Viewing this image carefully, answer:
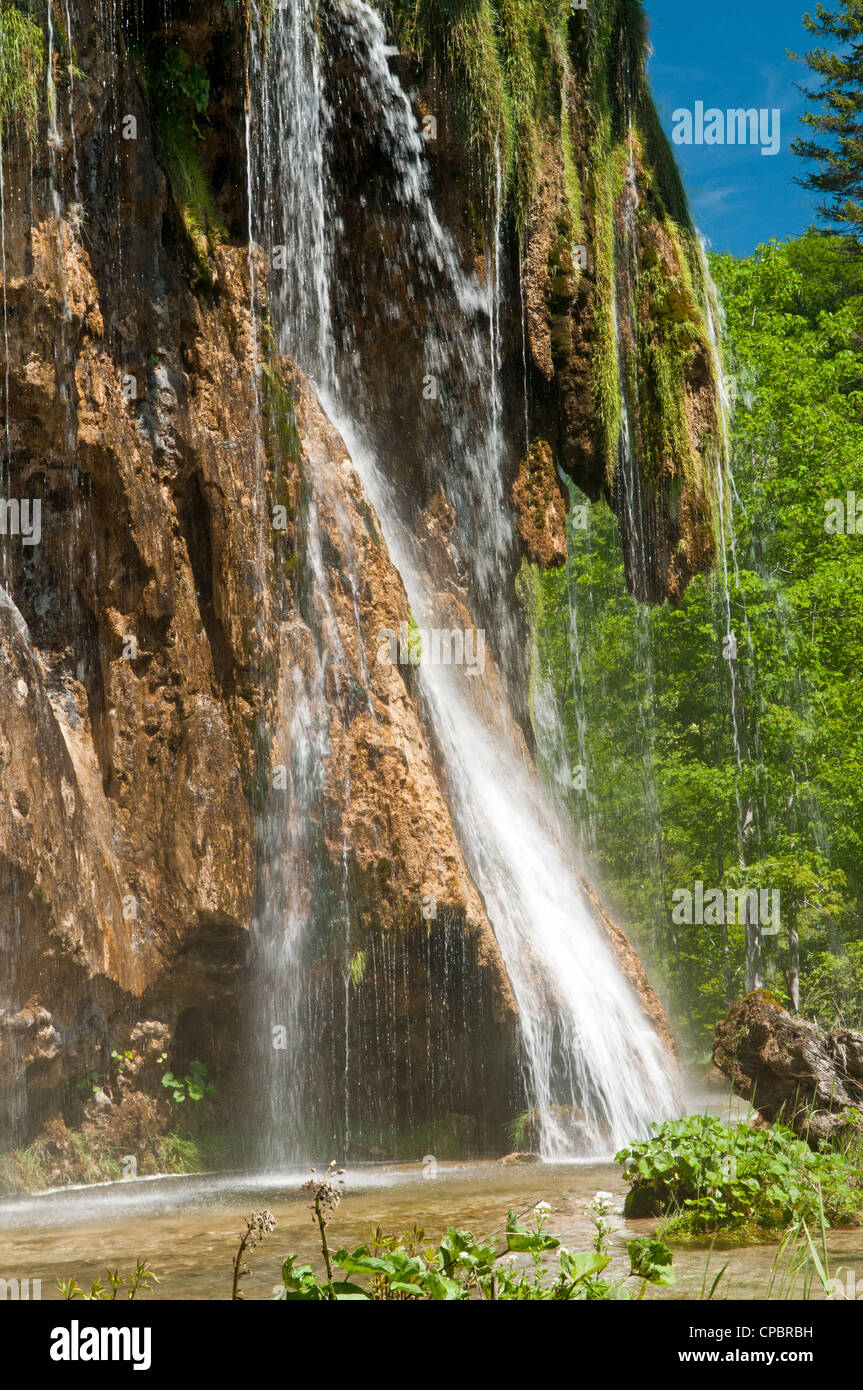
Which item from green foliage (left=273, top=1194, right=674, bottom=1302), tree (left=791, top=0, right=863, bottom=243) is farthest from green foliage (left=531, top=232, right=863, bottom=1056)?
green foliage (left=273, top=1194, right=674, bottom=1302)

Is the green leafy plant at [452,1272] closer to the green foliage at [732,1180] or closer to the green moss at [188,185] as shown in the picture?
the green foliage at [732,1180]

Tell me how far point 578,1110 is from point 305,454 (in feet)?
20.8

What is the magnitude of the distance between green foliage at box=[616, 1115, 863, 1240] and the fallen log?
1.31 meters

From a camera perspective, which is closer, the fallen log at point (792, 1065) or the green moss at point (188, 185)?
the fallen log at point (792, 1065)

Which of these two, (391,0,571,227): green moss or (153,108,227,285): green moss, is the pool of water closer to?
(153,108,227,285): green moss

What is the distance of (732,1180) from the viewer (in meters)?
5.72

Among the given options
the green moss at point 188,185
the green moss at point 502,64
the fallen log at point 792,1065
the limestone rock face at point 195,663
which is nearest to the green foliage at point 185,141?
the green moss at point 188,185

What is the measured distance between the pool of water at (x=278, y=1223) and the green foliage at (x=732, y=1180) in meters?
Result: 0.19

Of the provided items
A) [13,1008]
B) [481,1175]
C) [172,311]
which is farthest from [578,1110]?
[172,311]

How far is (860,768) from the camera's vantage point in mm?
21422

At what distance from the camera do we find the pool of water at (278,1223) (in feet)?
15.8

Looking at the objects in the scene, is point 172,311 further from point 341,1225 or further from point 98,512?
point 341,1225

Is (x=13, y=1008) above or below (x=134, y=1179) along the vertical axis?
above
